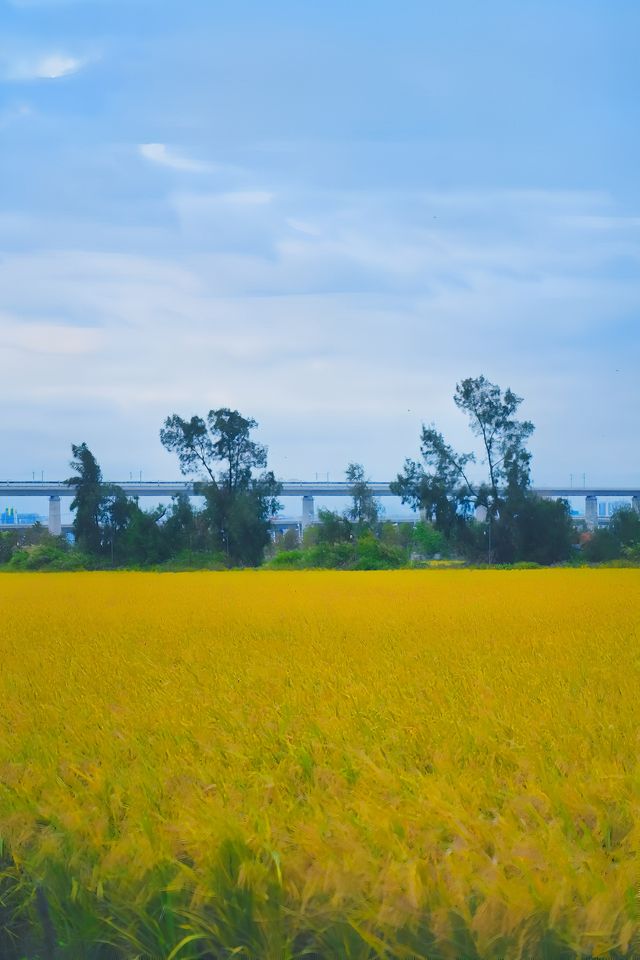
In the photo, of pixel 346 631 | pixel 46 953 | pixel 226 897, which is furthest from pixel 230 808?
pixel 346 631

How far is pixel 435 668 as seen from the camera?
27.3 ft

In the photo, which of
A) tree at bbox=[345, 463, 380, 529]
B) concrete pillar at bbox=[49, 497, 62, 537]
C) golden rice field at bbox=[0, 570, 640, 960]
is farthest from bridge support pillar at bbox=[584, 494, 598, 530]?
golden rice field at bbox=[0, 570, 640, 960]

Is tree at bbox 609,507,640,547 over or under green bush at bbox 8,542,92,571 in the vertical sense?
over

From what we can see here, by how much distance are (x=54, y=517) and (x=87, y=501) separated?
77.5 feet

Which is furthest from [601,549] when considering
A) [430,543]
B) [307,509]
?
[307,509]

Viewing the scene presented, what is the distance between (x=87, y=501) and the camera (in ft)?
188

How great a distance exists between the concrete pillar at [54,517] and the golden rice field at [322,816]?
7313 centimetres

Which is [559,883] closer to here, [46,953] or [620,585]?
[46,953]

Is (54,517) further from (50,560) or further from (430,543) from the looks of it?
(430,543)

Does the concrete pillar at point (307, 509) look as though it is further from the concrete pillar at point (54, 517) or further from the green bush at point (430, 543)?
the concrete pillar at point (54, 517)

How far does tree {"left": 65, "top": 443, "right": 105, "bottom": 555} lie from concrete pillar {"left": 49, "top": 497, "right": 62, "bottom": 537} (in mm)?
20386

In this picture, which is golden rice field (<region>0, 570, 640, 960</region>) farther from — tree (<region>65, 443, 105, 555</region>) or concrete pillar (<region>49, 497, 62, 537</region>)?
concrete pillar (<region>49, 497, 62, 537</region>)

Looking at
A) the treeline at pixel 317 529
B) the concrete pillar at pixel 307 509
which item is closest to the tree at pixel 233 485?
the treeline at pixel 317 529

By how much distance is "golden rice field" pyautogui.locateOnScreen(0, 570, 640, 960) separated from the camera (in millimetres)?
3088
